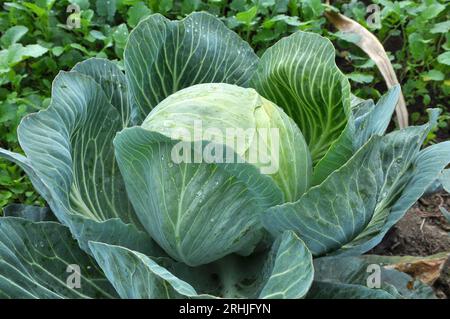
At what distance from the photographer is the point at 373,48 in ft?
8.36

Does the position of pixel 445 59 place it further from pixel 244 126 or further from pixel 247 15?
pixel 244 126

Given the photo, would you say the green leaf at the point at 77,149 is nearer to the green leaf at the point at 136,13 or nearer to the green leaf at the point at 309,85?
the green leaf at the point at 309,85

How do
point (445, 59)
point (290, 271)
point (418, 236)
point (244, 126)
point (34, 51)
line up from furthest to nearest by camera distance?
point (445, 59)
point (34, 51)
point (418, 236)
point (244, 126)
point (290, 271)

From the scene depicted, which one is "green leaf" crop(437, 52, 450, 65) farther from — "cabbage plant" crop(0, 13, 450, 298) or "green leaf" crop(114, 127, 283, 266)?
"green leaf" crop(114, 127, 283, 266)

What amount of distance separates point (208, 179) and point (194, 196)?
0.16 ft

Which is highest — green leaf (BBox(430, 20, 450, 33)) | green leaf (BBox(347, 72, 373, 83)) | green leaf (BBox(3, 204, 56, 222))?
green leaf (BBox(430, 20, 450, 33))

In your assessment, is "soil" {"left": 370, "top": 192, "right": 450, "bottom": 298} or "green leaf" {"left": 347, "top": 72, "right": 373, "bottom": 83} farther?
"green leaf" {"left": 347, "top": 72, "right": 373, "bottom": 83}

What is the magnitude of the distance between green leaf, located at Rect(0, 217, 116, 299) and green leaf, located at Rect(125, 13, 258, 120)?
1.27ft

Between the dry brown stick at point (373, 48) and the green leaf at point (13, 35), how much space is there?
1.18 meters

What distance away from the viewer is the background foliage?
251 centimetres

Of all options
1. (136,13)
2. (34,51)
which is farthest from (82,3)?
(34,51)

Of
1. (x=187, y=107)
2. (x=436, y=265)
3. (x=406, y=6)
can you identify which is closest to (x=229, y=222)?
(x=187, y=107)

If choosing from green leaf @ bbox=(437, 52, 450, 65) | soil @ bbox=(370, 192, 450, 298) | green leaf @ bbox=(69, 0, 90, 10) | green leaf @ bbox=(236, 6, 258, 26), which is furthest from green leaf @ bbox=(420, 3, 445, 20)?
green leaf @ bbox=(69, 0, 90, 10)

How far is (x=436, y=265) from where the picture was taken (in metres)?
1.69
